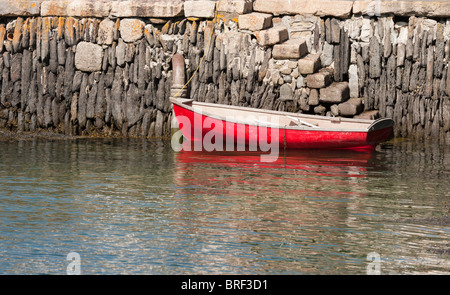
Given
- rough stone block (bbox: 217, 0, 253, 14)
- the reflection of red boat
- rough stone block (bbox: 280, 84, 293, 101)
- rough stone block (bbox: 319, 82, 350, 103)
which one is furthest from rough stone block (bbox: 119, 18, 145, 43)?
rough stone block (bbox: 319, 82, 350, 103)

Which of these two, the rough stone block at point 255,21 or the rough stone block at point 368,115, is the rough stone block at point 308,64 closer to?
the rough stone block at point 255,21

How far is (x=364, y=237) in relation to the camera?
380 inches

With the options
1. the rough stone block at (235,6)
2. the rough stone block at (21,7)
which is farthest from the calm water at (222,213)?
the rough stone block at (21,7)

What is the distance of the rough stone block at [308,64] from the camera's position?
1856 cm

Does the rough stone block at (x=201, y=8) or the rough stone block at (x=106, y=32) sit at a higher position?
the rough stone block at (x=201, y=8)

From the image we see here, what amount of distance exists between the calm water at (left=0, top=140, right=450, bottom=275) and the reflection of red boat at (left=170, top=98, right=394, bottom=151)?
77cm

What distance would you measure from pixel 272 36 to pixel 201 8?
1777mm

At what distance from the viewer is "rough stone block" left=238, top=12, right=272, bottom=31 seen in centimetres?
1889

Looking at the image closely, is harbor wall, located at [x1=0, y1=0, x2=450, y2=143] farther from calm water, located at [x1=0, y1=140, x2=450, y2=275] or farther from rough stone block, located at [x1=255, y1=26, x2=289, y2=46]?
calm water, located at [x1=0, y1=140, x2=450, y2=275]

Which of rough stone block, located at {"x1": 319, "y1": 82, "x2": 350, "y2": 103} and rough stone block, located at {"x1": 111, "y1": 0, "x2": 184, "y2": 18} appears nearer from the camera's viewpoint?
rough stone block, located at {"x1": 319, "y1": 82, "x2": 350, "y2": 103}

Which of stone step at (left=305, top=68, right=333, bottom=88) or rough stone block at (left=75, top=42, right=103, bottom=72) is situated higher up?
rough stone block at (left=75, top=42, right=103, bottom=72)

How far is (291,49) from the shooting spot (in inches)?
733

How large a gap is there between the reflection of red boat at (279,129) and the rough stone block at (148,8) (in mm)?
2266
